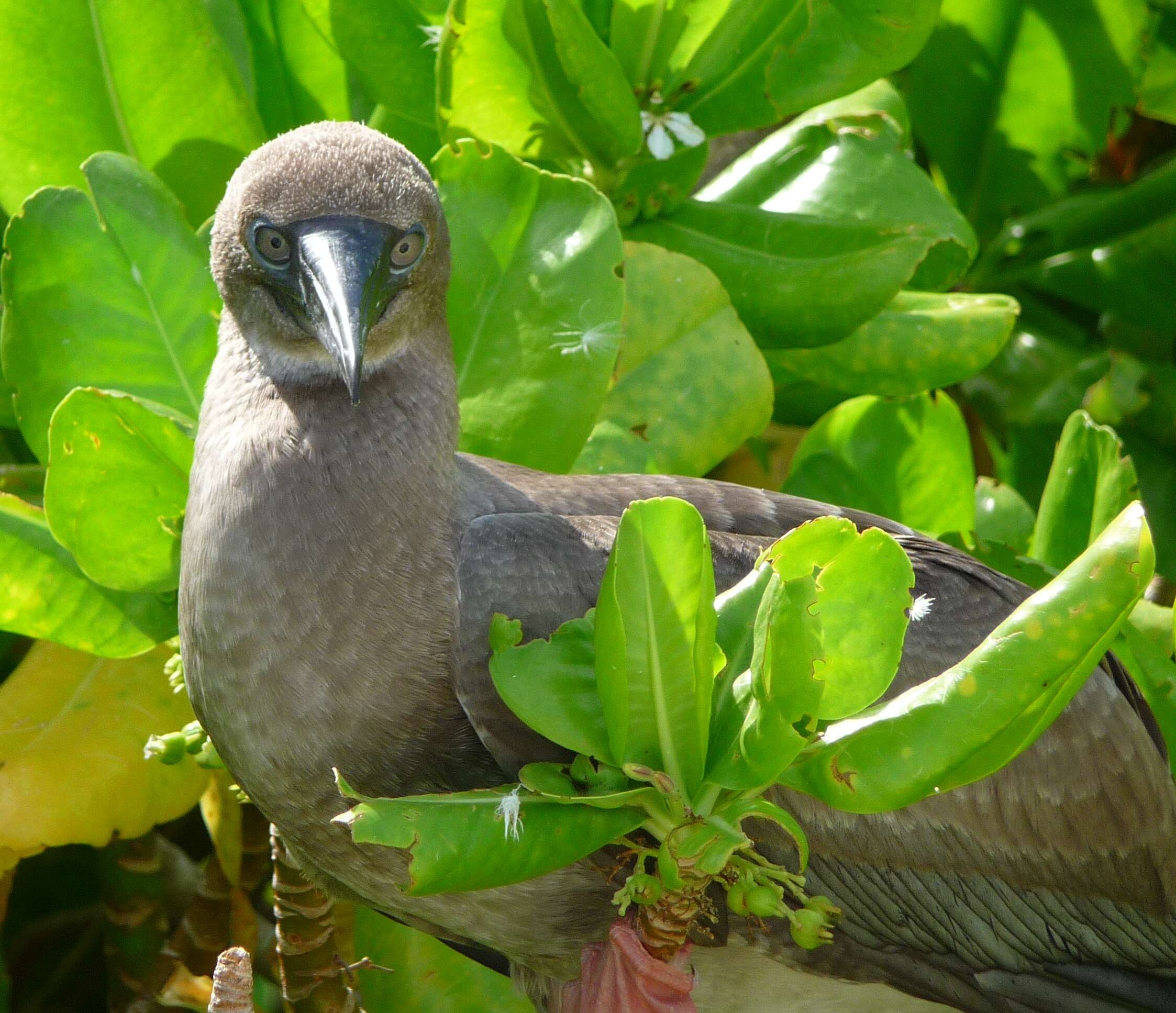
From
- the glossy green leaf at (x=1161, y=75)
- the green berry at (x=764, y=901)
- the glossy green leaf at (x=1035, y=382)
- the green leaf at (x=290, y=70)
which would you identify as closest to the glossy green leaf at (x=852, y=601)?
the green berry at (x=764, y=901)

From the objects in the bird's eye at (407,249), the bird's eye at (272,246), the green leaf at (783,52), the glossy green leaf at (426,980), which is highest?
the green leaf at (783,52)

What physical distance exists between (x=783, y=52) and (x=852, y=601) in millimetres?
1330

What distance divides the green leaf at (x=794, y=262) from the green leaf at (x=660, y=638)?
41.9 inches

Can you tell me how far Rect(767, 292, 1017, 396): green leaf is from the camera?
8.74 feet

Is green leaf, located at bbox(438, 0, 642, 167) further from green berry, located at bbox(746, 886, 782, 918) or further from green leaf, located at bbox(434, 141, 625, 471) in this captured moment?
green berry, located at bbox(746, 886, 782, 918)

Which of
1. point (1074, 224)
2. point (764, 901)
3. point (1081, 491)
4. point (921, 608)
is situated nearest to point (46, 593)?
point (764, 901)

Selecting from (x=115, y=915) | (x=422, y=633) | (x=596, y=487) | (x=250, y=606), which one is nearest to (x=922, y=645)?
(x=596, y=487)

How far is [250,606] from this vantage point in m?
2.06

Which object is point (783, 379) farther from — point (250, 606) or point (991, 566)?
point (250, 606)

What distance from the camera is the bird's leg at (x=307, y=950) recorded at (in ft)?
8.07

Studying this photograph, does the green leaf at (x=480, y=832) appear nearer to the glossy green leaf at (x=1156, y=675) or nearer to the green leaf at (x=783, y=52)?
the glossy green leaf at (x=1156, y=675)

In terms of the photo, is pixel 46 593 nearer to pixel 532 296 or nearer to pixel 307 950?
pixel 307 950

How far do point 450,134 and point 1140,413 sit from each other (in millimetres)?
1741

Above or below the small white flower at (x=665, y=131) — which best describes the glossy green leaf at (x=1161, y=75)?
below
